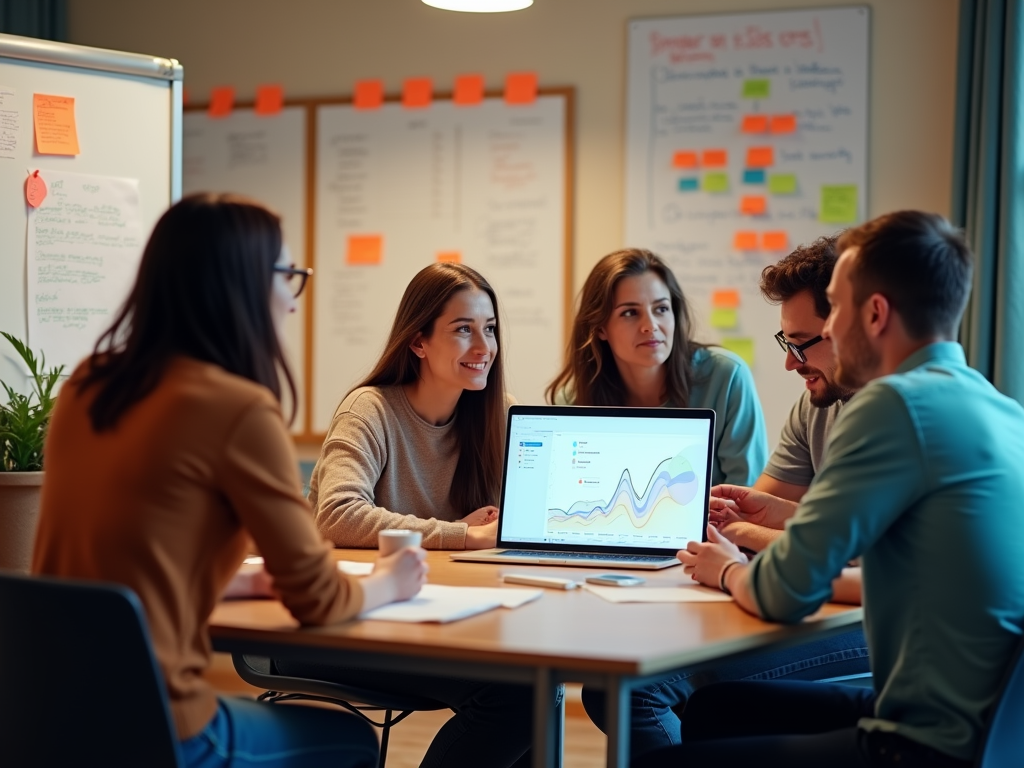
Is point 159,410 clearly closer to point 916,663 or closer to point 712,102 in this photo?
point 916,663

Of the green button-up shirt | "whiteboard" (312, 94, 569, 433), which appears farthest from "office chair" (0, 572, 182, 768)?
"whiteboard" (312, 94, 569, 433)

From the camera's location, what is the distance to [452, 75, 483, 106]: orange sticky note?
4.17 m

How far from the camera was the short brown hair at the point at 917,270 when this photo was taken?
63.8 inches

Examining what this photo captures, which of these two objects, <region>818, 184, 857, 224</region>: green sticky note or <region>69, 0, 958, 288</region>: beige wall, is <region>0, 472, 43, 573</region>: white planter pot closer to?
<region>69, 0, 958, 288</region>: beige wall

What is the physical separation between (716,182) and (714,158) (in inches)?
3.2

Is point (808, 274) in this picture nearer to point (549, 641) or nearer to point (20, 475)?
point (549, 641)

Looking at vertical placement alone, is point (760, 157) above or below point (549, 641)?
above

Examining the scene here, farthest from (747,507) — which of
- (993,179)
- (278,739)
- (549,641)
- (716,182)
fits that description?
(716,182)

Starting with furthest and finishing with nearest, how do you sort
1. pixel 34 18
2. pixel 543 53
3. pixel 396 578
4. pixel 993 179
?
pixel 34 18, pixel 543 53, pixel 993 179, pixel 396 578

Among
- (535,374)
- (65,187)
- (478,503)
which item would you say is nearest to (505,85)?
(535,374)

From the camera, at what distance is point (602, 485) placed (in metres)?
2.26

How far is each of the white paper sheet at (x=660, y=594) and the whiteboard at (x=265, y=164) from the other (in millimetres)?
2629

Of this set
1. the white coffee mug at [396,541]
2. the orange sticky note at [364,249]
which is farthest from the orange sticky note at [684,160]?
the white coffee mug at [396,541]

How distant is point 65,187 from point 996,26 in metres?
2.62
